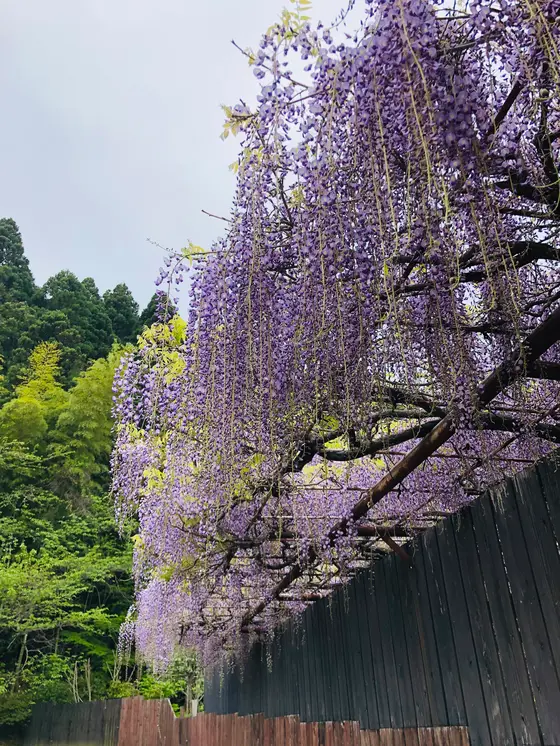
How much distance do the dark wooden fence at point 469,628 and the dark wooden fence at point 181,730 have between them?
332mm

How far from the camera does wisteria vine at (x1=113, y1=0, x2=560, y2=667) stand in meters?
1.63

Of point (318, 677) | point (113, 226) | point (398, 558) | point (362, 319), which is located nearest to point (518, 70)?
point (362, 319)

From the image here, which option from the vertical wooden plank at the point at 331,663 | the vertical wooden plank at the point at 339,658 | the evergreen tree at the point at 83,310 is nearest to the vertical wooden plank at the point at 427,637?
the vertical wooden plank at the point at 339,658

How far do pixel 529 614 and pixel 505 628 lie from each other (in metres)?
0.20

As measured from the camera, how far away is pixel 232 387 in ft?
8.47

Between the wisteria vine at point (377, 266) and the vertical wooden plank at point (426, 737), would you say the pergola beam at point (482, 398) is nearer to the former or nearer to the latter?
the wisteria vine at point (377, 266)

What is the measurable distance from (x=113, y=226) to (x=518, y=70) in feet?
64.9

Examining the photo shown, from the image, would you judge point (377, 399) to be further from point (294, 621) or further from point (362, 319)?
point (294, 621)

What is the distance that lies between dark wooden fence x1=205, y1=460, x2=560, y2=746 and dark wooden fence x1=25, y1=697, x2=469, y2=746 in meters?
0.33

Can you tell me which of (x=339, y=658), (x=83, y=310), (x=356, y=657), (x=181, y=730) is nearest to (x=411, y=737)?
(x=356, y=657)

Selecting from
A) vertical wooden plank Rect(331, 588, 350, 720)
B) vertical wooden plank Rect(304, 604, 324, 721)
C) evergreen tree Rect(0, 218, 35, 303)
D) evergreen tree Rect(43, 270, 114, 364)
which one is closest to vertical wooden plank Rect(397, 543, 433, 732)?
vertical wooden plank Rect(331, 588, 350, 720)

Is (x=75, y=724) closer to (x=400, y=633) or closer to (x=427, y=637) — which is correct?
(x=400, y=633)

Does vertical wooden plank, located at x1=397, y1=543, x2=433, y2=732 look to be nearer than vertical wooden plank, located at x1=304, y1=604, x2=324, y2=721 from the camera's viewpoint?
Yes

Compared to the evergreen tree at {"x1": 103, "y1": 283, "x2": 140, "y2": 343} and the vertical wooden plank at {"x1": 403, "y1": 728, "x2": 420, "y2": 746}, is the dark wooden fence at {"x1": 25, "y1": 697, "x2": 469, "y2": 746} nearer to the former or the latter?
the vertical wooden plank at {"x1": 403, "y1": 728, "x2": 420, "y2": 746}
